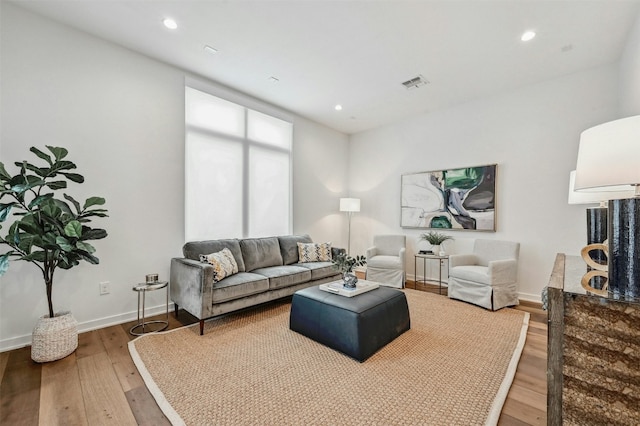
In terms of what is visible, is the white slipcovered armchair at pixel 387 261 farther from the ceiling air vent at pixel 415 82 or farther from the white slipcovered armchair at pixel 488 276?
the ceiling air vent at pixel 415 82

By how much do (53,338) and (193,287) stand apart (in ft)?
3.46

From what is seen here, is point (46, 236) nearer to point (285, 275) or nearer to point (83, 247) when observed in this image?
point (83, 247)

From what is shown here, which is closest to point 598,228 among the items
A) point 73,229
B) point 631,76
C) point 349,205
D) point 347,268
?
point 347,268

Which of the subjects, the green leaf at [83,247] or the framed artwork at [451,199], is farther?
the framed artwork at [451,199]

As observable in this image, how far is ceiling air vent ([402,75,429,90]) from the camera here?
11.7ft

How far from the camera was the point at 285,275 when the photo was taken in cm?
332

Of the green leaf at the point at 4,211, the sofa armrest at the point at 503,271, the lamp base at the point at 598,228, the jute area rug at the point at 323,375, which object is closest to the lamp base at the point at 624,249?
the lamp base at the point at 598,228

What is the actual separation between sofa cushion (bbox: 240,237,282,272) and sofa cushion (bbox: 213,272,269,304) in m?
A: 0.42

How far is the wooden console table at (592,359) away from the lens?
2.96 feet

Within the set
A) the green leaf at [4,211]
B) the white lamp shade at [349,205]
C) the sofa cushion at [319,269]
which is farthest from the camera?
the white lamp shade at [349,205]

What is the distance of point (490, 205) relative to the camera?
4023 millimetres

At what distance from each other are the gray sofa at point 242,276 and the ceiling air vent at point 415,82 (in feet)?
8.67

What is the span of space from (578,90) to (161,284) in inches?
217

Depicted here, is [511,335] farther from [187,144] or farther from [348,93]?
[187,144]
